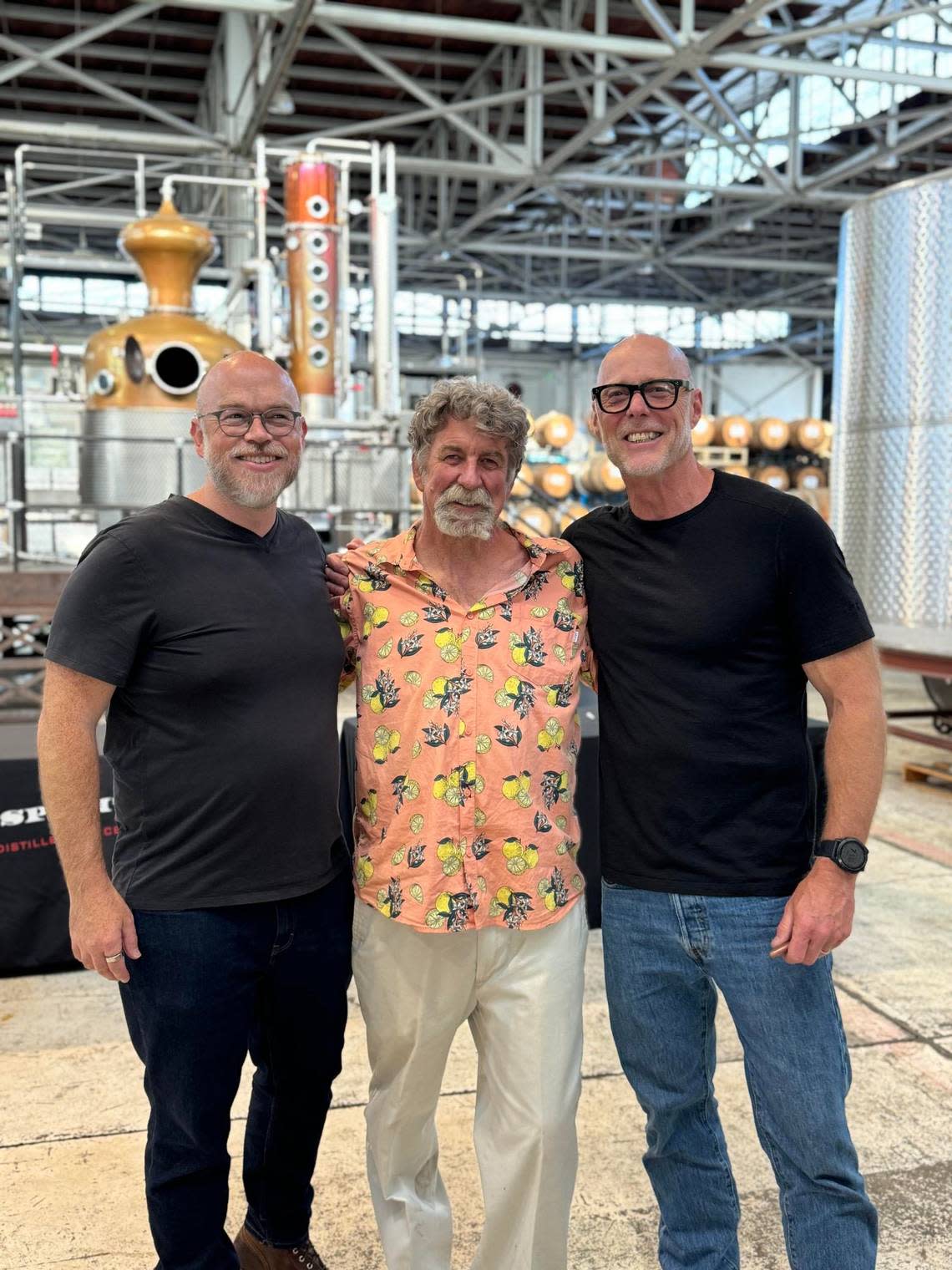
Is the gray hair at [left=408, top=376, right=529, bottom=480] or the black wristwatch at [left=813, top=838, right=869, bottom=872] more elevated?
the gray hair at [left=408, top=376, right=529, bottom=480]

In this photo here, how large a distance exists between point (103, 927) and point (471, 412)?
118cm

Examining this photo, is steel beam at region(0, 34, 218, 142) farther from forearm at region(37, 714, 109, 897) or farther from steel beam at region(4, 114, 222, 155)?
forearm at region(37, 714, 109, 897)

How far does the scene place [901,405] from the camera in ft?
20.1

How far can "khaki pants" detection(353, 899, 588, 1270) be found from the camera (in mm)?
2188

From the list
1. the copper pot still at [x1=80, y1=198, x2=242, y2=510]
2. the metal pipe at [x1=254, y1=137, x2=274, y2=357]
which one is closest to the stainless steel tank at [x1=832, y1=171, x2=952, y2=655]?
the copper pot still at [x1=80, y1=198, x2=242, y2=510]

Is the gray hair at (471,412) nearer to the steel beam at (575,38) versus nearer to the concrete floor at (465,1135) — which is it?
the concrete floor at (465,1135)

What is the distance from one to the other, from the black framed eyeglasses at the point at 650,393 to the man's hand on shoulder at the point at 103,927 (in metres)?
1.32

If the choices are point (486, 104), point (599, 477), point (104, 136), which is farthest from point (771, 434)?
point (104, 136)

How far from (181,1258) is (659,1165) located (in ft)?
3.11

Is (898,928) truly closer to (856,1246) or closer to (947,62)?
(856,1246)

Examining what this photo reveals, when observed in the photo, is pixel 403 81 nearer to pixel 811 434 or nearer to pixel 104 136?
pixel 104 136

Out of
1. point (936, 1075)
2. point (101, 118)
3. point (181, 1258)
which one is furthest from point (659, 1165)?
point (101, 118)

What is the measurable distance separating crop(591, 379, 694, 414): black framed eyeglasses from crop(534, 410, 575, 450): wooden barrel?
1388 centimetres

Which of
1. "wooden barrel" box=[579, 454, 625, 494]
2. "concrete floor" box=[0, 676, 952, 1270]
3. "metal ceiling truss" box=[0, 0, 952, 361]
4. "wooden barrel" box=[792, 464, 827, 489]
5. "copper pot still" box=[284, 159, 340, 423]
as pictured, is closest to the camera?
"concrete floor" box=[0, 676, 952, 1270]
